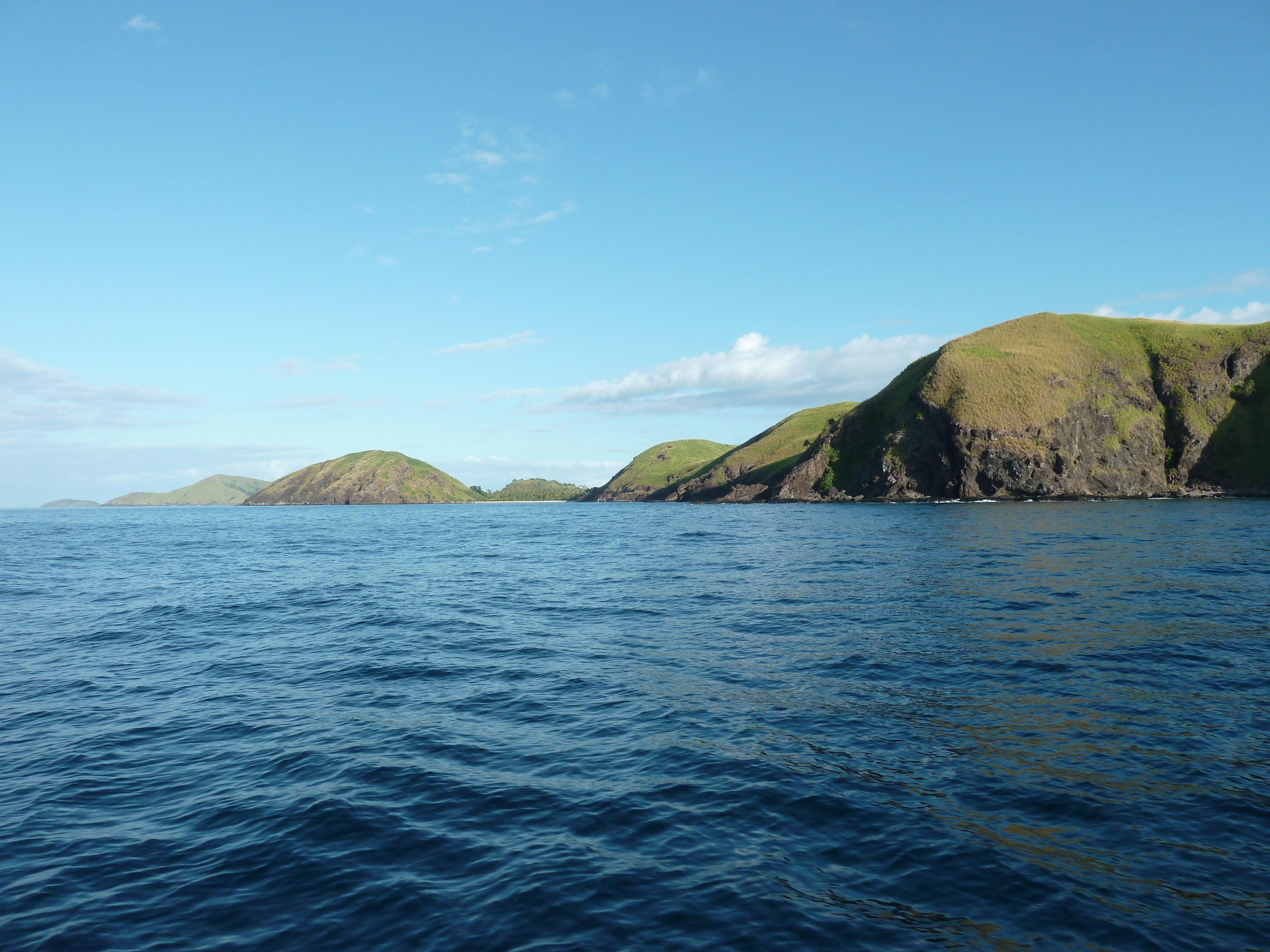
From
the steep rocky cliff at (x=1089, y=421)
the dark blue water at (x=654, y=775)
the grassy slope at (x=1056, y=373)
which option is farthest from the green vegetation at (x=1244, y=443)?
the dark blue water at (x=654, y=775)

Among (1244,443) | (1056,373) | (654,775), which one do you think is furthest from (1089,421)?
(654,775)

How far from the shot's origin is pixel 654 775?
14.2 metres

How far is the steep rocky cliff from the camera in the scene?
15688cm

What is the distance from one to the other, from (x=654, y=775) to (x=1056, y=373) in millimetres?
→ 197403

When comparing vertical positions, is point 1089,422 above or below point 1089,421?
below

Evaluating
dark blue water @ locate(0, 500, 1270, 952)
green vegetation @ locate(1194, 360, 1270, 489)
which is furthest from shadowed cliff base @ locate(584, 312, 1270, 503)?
dark blue water @ locate(0, 500, 1270, 952)

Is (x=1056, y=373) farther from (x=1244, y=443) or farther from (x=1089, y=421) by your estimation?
(x=1244, y=443)

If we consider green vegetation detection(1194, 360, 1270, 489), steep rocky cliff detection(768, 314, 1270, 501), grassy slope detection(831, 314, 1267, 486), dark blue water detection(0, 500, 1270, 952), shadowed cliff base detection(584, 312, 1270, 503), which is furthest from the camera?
grassy slope detection(831, 314, 1267, 486)

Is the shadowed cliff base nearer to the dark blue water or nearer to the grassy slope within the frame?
the grassy slope

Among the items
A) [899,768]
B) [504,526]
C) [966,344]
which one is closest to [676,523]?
[504,526]

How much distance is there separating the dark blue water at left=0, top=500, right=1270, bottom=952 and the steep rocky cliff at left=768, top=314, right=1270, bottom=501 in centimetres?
13963

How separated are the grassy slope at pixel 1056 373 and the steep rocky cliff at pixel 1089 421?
39 centimetres

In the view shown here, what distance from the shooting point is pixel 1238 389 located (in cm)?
16638

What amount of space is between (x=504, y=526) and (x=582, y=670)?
11251 cm
